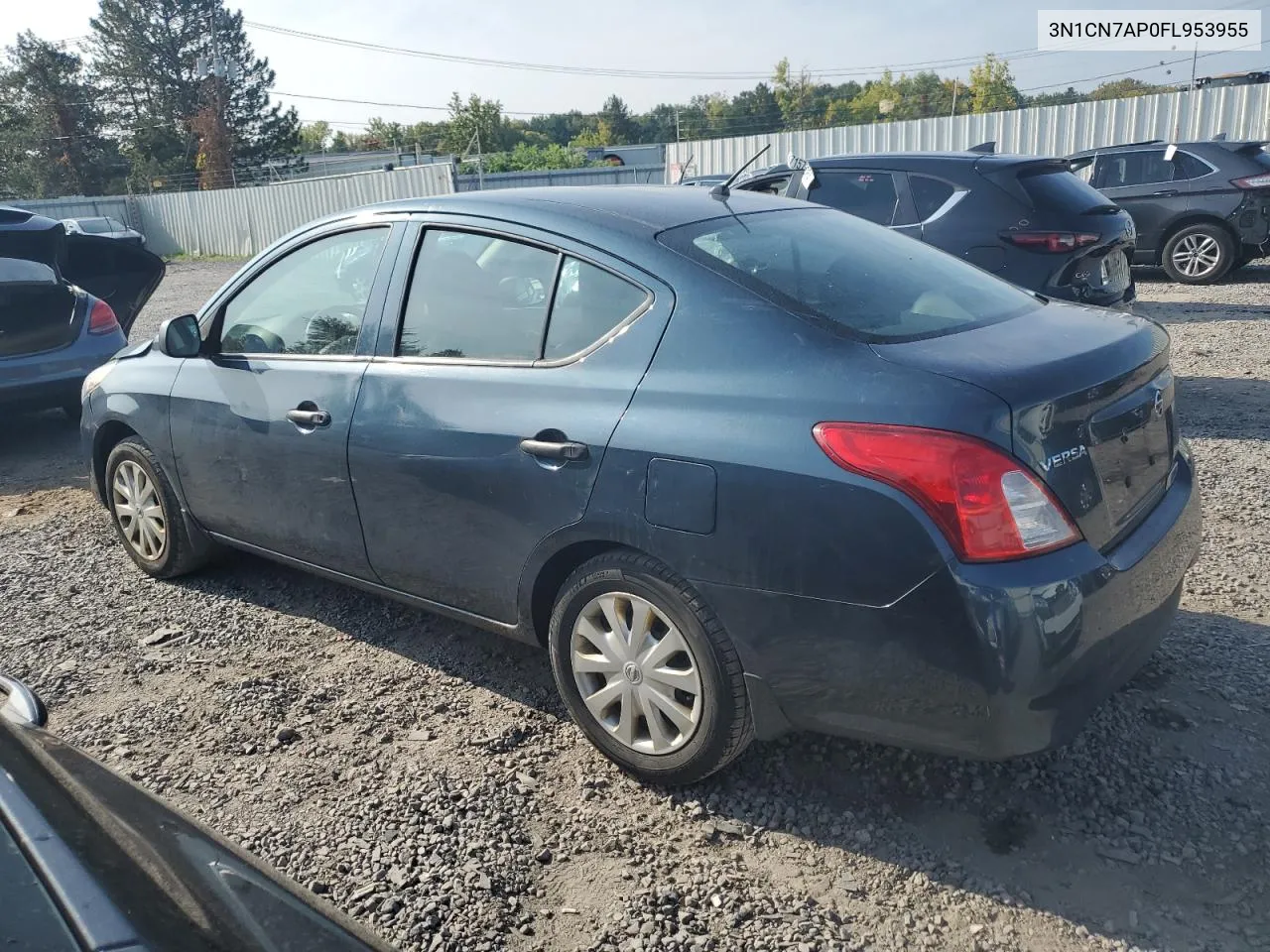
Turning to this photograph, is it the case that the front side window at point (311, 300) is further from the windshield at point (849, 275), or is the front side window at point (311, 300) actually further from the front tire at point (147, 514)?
the windshield at point (849, 275)

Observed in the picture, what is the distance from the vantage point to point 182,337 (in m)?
3.96

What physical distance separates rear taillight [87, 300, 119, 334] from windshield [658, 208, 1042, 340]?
581 cm

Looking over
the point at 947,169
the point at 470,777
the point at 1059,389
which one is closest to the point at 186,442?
the point at 470,777

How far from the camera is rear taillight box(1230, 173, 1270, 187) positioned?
435 inches

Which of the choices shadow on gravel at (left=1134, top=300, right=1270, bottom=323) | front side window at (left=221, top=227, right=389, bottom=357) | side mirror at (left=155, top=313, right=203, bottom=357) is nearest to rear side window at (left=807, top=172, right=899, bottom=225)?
shadow on gravel at (left=1134, top=300, right=1270, bottom=323)

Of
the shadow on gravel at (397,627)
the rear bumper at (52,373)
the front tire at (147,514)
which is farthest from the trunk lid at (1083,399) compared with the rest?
the rear bumper at (52,373)

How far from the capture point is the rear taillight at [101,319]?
7152 mm

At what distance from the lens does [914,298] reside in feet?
9.61

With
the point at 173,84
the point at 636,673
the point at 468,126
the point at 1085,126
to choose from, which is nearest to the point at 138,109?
the point at 173,84

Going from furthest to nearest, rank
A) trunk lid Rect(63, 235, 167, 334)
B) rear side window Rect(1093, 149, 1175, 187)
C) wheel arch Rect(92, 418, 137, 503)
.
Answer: rear side window Rect(1093, 149, 1175, 187), trunk lid Rect(63, 235, 167, 334), wheel arch Rect(92, 418, 137, 503)

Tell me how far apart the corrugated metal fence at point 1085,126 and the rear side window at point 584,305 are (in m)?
13.7

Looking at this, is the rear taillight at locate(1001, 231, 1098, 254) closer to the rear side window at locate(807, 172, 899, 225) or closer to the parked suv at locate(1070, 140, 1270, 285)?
the rear side window at locate(807, 172, 899, 225)

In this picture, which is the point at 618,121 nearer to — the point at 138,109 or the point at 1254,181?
the point at 138,109

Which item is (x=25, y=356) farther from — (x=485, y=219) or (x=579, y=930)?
(x=579, y=930)
